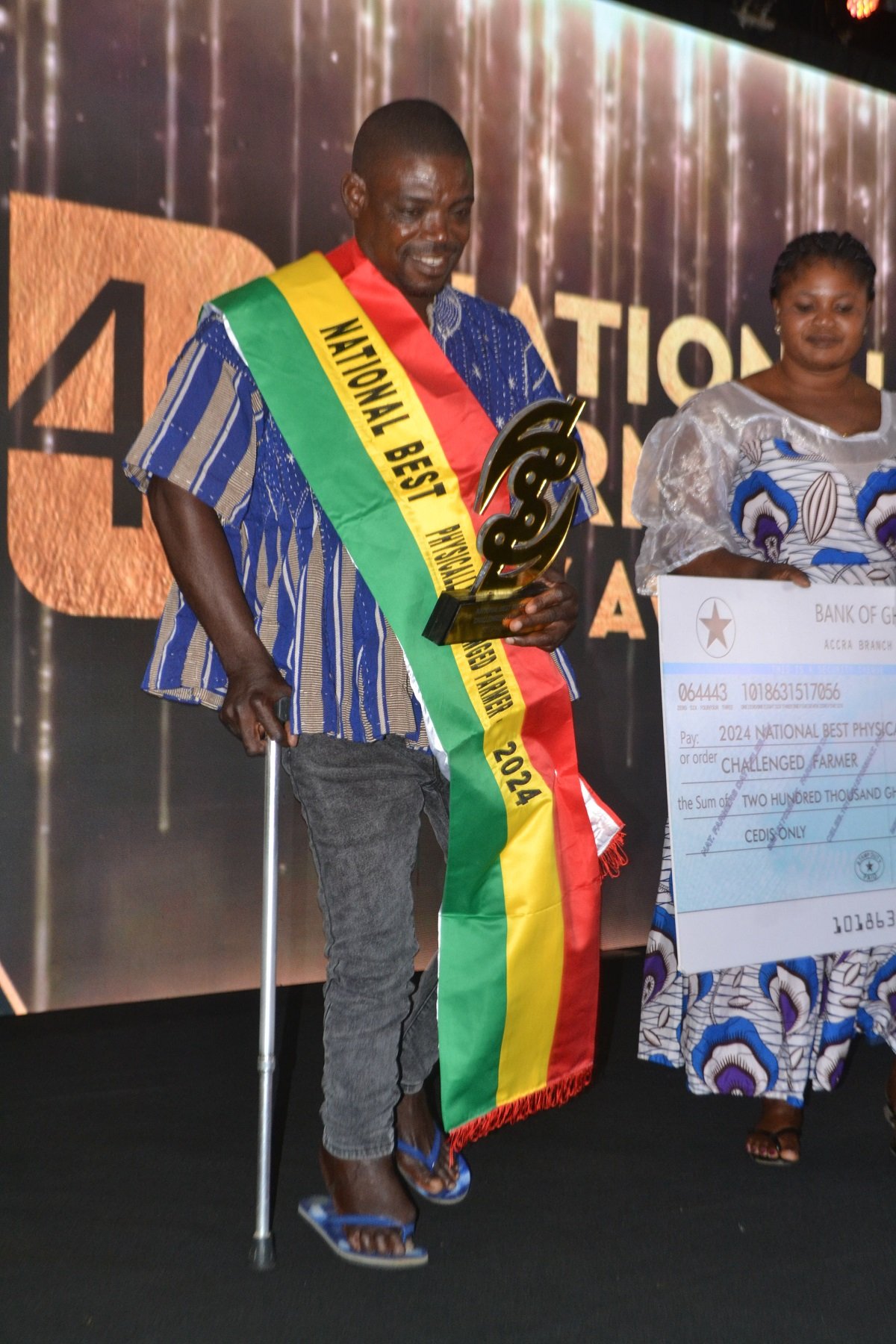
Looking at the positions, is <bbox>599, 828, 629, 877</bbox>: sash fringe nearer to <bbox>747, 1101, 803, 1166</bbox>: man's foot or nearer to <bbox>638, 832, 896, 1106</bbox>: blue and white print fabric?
<bbox>638, 832, 896, 1106</bbox>: blue and white print fabric

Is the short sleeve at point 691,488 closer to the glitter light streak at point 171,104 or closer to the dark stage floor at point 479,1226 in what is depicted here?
the dark stage floor at point 479,1226

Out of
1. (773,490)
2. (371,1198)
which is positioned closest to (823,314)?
(773,490)

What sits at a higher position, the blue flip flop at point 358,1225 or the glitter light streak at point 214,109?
the glitter light streak at point 214,109

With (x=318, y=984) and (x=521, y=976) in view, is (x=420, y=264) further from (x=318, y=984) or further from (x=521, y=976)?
(x=318, y=984)

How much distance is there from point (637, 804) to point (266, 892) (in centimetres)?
277

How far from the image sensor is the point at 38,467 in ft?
11.2

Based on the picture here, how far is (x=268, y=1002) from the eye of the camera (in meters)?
1.71

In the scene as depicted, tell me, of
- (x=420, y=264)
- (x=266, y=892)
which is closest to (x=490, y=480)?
(x=420, y=264)

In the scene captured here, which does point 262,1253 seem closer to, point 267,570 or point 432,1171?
point 432,1171

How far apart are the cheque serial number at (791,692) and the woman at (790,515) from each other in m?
0.18

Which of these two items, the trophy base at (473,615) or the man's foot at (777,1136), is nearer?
the trophy base at (473,615)

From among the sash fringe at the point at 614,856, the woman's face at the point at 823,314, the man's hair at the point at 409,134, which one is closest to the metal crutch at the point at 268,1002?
the sash fringe at the point at 614,856

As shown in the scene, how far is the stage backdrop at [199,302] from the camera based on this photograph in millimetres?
3404

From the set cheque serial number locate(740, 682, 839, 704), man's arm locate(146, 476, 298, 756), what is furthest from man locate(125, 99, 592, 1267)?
cheque serial number locate(740, 682, 839, 704)
